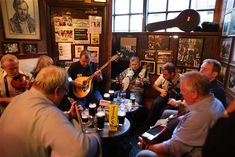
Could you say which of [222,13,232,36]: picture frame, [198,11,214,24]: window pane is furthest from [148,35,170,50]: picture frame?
[222,13,232,36]: picture frame

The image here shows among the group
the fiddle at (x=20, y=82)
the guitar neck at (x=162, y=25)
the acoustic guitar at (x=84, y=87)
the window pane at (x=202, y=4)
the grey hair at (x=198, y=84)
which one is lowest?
the acoustic guitar at (x=84, y=87)

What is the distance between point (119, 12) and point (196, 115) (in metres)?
3.05

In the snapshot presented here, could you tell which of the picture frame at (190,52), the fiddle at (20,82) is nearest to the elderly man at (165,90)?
the picture frame at (190,52)

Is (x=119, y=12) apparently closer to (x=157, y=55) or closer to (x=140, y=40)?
(x=140, y=40)

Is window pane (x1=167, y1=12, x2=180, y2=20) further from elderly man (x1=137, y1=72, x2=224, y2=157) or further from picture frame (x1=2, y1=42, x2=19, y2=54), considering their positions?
picture frame (x1=2, y1=42, x2=19, y2=54)

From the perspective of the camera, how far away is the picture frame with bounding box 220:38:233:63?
2.29 m

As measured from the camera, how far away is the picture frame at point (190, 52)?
2.86m

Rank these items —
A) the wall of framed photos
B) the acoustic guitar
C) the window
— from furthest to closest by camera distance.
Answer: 1. the window
2. the wall of framed photos
3. the acoustic guitar

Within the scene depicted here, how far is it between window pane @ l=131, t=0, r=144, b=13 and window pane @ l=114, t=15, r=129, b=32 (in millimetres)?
212

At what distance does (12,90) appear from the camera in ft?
6.48

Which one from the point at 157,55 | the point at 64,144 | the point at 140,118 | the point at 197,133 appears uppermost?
the point at 157,55

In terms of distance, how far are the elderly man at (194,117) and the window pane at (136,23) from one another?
8.01 feet

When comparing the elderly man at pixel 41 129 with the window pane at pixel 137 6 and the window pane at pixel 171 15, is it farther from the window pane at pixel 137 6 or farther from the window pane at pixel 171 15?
the window pane at pixel 137 6

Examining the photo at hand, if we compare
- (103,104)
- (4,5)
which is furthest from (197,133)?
(4,5)
